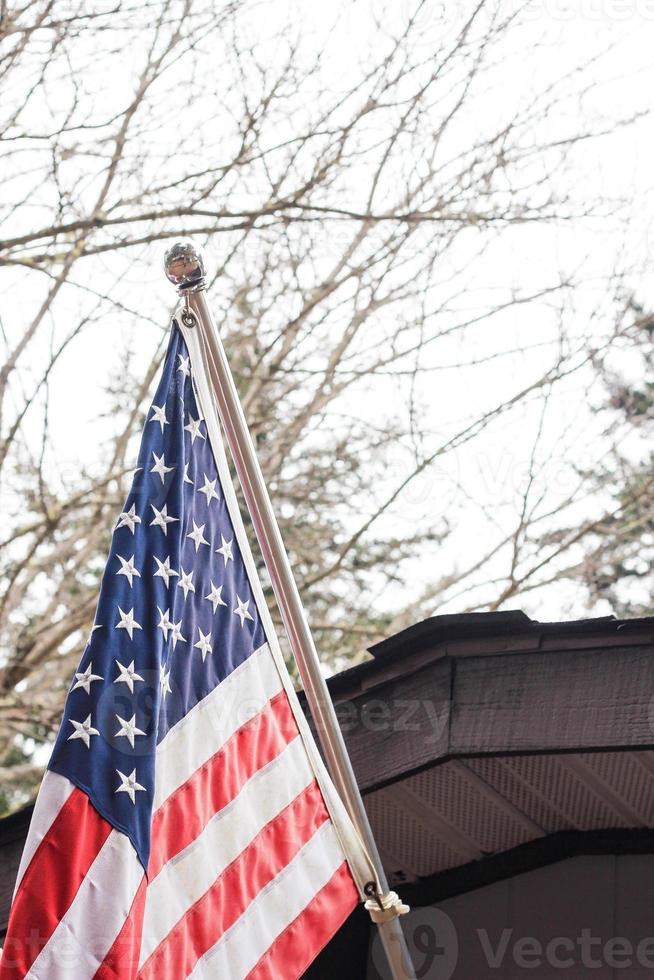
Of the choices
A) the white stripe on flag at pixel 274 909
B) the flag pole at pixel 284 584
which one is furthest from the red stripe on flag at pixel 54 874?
the flag pole at pixel 284 584

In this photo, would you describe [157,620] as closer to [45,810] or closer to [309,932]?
[45,810]

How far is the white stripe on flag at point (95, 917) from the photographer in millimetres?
2705

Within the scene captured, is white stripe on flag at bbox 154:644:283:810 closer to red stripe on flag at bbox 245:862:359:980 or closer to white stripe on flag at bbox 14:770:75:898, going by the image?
white stripe on flag at bbox 14:770:75:898

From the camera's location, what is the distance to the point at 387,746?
370 centimetres

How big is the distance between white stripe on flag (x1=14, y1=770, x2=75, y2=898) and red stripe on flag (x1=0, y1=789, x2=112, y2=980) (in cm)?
1

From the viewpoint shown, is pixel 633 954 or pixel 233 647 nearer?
pixel 233 647

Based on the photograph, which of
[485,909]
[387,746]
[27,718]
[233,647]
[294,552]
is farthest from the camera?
[294,552]

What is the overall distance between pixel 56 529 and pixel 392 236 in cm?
370

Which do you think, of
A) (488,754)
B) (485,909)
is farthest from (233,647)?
(485,909)

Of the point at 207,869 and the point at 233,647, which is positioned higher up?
the point at 233,647

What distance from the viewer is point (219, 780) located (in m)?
3.18

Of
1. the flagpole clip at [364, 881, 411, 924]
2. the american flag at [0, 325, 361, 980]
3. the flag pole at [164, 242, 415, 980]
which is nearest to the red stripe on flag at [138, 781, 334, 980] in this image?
the american flag at [0, 325, 361, 980]

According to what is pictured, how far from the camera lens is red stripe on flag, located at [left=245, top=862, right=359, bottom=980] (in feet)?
10.1

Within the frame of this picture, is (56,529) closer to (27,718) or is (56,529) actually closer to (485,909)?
(27,718)
